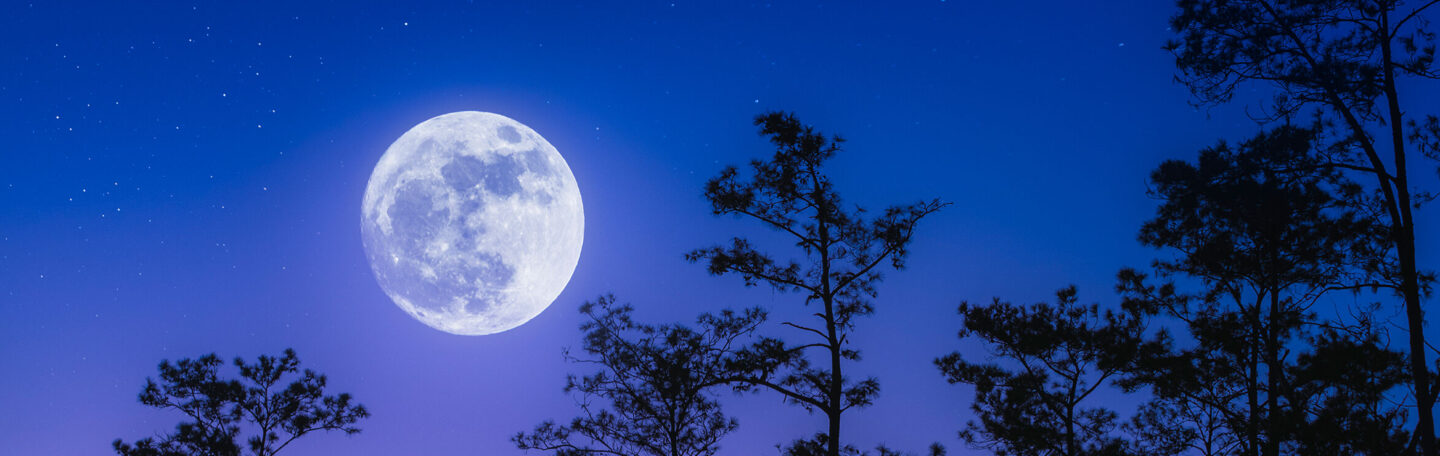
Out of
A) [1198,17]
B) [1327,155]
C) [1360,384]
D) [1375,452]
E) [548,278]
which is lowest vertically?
[1375,452]

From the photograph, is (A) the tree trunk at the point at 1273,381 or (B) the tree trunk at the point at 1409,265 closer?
(B) the tree trunk at the point at 1409,265

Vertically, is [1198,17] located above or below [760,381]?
above

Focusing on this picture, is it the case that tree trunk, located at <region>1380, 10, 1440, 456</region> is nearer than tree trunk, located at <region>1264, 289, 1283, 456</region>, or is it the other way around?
tree trunk, located at <region>1380, 10, 1440, 456</region>

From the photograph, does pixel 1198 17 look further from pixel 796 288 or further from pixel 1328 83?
pixel 796 288

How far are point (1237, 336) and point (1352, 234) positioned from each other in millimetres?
2918

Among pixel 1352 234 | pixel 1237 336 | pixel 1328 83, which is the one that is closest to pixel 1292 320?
pixel 1237 336

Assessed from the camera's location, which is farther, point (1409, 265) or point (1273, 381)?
point (1273, 381)

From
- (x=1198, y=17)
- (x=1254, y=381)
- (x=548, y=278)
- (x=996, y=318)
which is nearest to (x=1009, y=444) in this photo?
(x=996, y=318)

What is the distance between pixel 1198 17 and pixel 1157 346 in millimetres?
8653

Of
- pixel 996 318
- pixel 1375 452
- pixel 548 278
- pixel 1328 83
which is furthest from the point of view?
pixel 548 278

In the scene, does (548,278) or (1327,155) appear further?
(548,278)

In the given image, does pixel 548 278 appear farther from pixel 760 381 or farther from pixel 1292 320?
pixel 1292 320

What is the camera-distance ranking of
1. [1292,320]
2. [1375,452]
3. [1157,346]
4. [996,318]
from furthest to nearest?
[996,318] → [1157,346] → [1292,320] → [1375,452]

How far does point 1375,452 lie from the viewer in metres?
14.3
